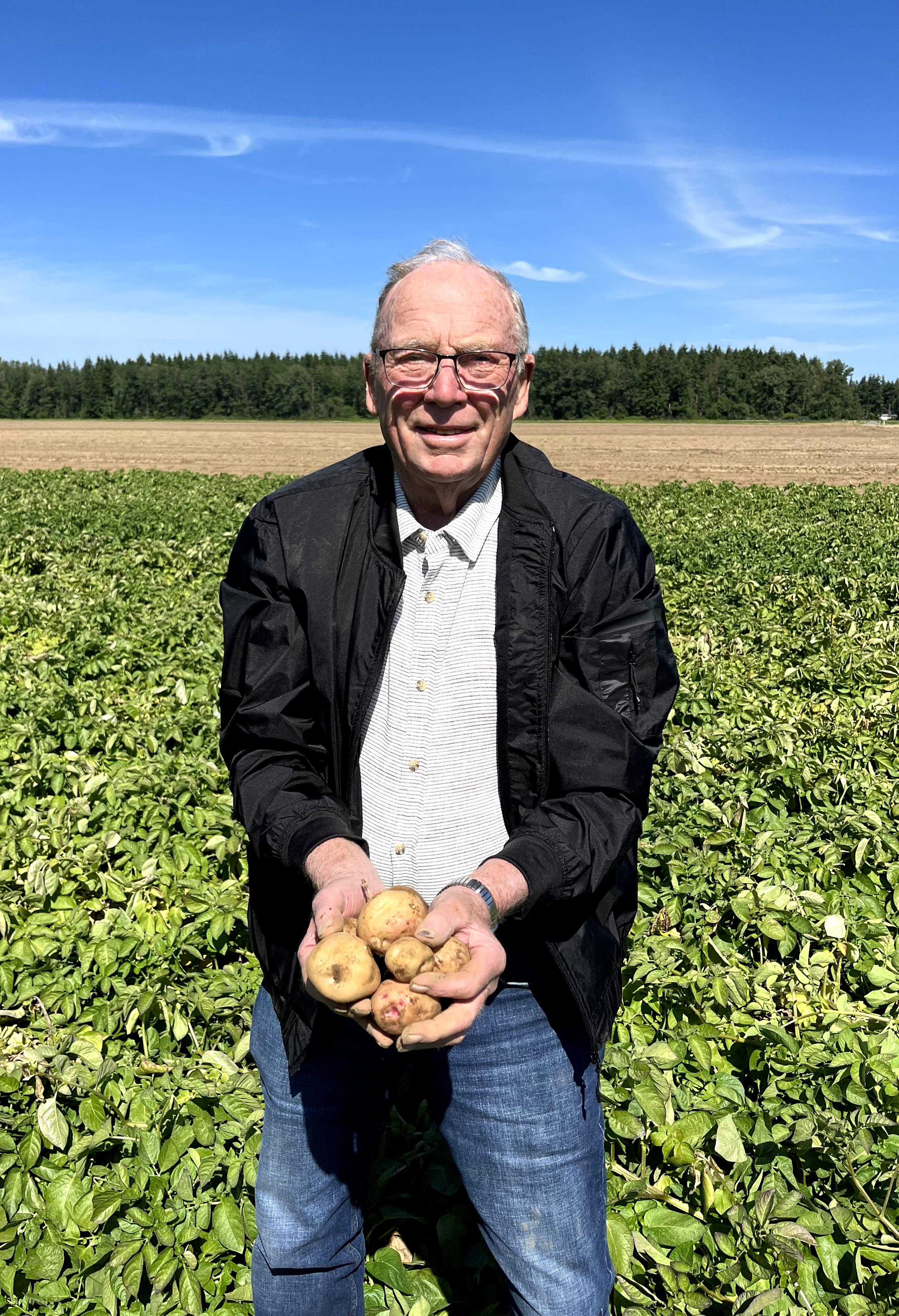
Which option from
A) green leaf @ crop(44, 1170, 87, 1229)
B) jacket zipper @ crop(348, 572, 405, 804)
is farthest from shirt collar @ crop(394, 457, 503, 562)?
green leaf @ crop(44, 1170, 87, 1229)

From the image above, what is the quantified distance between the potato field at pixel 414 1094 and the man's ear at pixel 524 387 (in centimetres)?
185

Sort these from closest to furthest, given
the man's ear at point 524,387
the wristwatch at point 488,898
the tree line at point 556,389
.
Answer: the wristwatch at point 488,898, the man's ear at point 524,387, the tree line at point 556,389

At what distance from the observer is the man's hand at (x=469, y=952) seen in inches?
57.1

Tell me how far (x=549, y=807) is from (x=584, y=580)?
0.41 metres

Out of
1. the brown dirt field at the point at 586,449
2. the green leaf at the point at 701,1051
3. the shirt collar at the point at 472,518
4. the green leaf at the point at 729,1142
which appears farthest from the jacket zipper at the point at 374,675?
the brown dirt field at the point at 586,449

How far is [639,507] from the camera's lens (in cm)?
1554

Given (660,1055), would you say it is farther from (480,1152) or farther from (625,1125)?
(480,1152)

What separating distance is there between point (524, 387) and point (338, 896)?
41.8 inches

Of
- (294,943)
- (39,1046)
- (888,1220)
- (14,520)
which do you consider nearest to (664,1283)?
(888,1220)

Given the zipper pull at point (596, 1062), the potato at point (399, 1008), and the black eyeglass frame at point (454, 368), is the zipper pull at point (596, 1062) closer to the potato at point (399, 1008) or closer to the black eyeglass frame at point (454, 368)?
the potato at point (399, 1008)

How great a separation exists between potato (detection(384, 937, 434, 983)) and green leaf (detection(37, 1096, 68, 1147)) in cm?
152

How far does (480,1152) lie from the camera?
1.71 metres

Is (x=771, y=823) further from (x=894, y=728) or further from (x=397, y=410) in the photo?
(x=397, y=410)

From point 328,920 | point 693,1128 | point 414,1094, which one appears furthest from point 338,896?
point 414,1094
